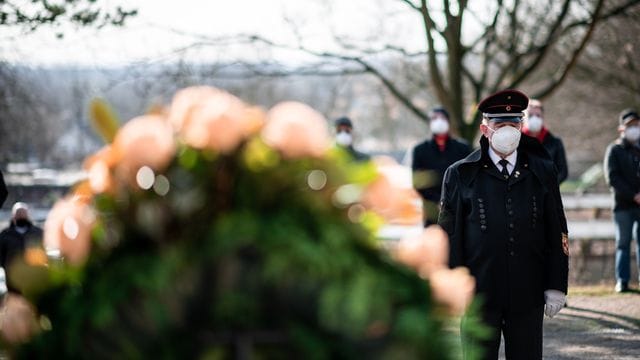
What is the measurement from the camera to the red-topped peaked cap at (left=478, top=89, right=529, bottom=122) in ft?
20.2

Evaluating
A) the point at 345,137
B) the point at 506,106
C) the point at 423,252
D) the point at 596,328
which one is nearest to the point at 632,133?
the point at 596,328

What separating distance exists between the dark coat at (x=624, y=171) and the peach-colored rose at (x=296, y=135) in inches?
424

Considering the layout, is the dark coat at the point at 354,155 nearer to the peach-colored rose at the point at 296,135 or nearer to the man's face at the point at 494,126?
the peach-colored rose at the point at 296,135

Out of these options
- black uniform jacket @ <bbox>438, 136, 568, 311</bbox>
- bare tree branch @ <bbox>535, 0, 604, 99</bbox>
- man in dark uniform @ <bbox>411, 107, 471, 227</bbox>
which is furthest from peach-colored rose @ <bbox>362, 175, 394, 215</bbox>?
bare tree branch @ <bbox>535, 0, 604, 99</bbox>

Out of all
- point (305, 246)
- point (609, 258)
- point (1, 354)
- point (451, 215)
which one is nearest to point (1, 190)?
point (451, 215)

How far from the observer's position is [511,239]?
5.93 metres

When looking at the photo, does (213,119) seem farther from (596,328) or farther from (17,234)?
→ (17,234)

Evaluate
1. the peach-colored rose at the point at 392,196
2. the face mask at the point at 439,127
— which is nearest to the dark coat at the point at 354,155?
the peach-colored rose at the point at 392,196

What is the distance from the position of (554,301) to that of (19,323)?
3828mm

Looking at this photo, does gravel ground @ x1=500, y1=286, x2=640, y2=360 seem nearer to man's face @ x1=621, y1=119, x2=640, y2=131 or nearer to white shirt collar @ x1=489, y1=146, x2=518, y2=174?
man's face @ x1=621, y1=119, x2=640, y2=131

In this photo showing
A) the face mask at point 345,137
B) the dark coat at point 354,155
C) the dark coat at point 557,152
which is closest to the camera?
the dark coat at point 354,155

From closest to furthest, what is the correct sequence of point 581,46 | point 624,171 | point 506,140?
point 506,140
point 624,171
point 581,46

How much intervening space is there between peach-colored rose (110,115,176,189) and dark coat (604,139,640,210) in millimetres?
10928

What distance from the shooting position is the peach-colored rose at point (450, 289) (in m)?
2.76
